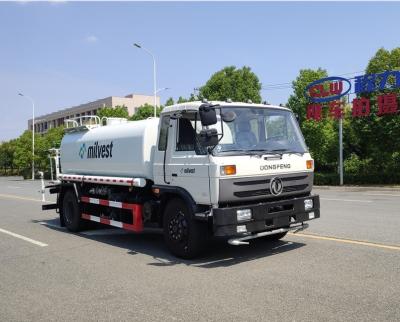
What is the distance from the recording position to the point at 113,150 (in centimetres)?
925

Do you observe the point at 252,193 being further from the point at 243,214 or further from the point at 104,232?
the point at 104,232

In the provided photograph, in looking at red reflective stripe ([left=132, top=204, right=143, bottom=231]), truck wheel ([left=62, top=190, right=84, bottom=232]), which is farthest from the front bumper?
truck wheel ([left=62, top=190, right=84, bottom=232])

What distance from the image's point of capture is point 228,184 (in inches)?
257

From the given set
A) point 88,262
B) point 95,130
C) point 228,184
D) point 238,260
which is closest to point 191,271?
point 238,260

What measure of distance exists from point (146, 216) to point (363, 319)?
462 centimetres

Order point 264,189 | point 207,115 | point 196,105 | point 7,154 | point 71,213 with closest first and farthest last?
point 207,115 < point 264,189 < point 196,105 < point 71,213 < point 7,154

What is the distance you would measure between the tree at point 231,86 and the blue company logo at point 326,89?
10.5 meters

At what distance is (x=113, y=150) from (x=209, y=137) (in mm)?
3326

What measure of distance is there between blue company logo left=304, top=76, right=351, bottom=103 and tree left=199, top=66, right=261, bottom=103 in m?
10.5

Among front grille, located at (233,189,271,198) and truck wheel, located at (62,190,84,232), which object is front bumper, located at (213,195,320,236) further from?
truck wheel, located at (62,190,84,232)

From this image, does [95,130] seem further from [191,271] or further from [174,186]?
[191,271]

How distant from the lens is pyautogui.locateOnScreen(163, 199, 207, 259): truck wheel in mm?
6945

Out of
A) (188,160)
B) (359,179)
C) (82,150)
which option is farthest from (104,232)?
(359,179)

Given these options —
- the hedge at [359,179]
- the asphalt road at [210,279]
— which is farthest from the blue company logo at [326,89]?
the asphalt road at [210,279]
